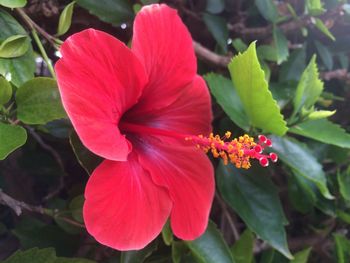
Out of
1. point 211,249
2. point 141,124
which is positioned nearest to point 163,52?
point 141,124

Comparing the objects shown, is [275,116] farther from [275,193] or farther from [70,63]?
[70,63]

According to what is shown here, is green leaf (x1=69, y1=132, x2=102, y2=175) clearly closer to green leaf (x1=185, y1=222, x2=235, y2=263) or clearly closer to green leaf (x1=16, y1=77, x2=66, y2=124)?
green leaf (x1=16, y1=77, x2=66, y2=124)

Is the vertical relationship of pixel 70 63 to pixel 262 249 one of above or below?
above

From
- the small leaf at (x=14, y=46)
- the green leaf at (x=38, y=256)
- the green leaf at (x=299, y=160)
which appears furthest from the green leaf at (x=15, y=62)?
the green leaf at (x=299, y=160)

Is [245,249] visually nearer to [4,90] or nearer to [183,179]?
[183,179]

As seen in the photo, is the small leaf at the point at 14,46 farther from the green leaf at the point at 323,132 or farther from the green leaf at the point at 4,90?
the green leaf at the point at 323,132

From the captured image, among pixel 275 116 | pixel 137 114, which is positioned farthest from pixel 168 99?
pixel 275 116

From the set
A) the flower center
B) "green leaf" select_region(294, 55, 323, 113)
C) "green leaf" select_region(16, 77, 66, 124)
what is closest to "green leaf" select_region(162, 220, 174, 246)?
the flower center
